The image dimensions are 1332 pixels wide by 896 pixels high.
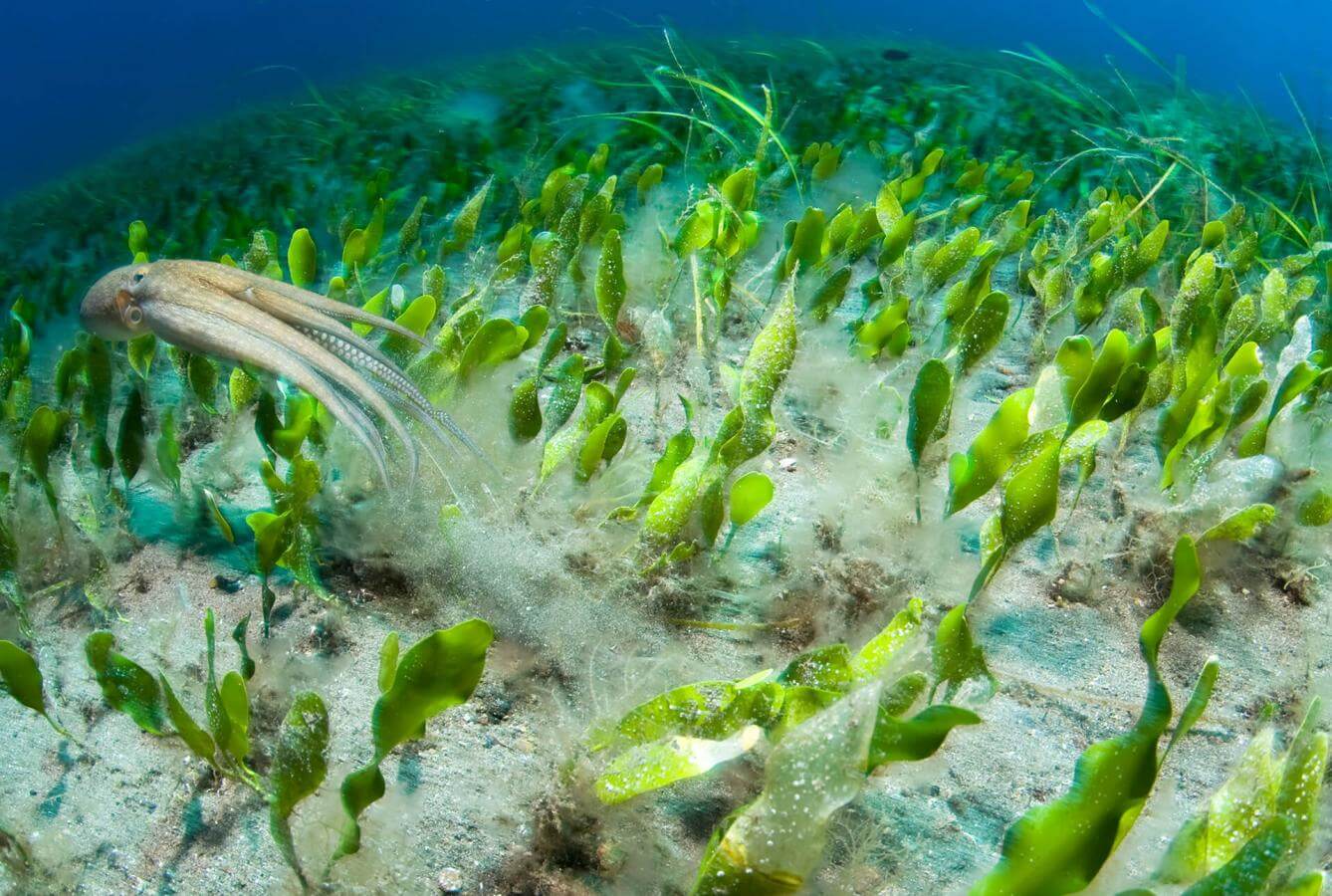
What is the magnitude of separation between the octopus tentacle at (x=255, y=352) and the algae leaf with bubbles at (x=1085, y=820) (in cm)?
118

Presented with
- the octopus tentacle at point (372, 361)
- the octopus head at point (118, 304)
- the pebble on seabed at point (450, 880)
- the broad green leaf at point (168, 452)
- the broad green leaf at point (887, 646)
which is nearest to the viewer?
the pebble on seabed at point (450, 880)

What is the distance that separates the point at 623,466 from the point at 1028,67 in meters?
13.0

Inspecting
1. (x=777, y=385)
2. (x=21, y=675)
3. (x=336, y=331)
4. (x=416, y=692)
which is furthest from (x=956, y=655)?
(x=21, y=675)

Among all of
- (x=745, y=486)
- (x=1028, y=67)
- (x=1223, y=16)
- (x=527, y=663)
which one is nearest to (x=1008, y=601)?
(x=745, y=486)

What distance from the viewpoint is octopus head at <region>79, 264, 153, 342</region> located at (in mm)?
1670

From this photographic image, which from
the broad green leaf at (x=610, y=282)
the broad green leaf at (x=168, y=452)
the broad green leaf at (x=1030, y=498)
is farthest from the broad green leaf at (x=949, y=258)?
the broad green leaf at (x=168, y=452)

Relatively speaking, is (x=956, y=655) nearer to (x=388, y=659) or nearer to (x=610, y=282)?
(x=388, y=659)

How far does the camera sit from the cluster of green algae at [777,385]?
1142 mm

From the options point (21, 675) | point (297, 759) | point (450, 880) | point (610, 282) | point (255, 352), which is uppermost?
point (255, 352)

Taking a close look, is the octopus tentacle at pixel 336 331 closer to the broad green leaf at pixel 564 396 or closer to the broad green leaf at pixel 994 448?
the broad green leaf at pixel 564 396

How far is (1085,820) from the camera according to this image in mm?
1078

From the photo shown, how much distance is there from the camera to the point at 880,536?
194 cm

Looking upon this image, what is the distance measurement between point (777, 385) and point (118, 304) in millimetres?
1486

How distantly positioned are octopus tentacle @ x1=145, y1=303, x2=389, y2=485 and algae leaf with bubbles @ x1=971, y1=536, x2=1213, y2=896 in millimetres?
1176
